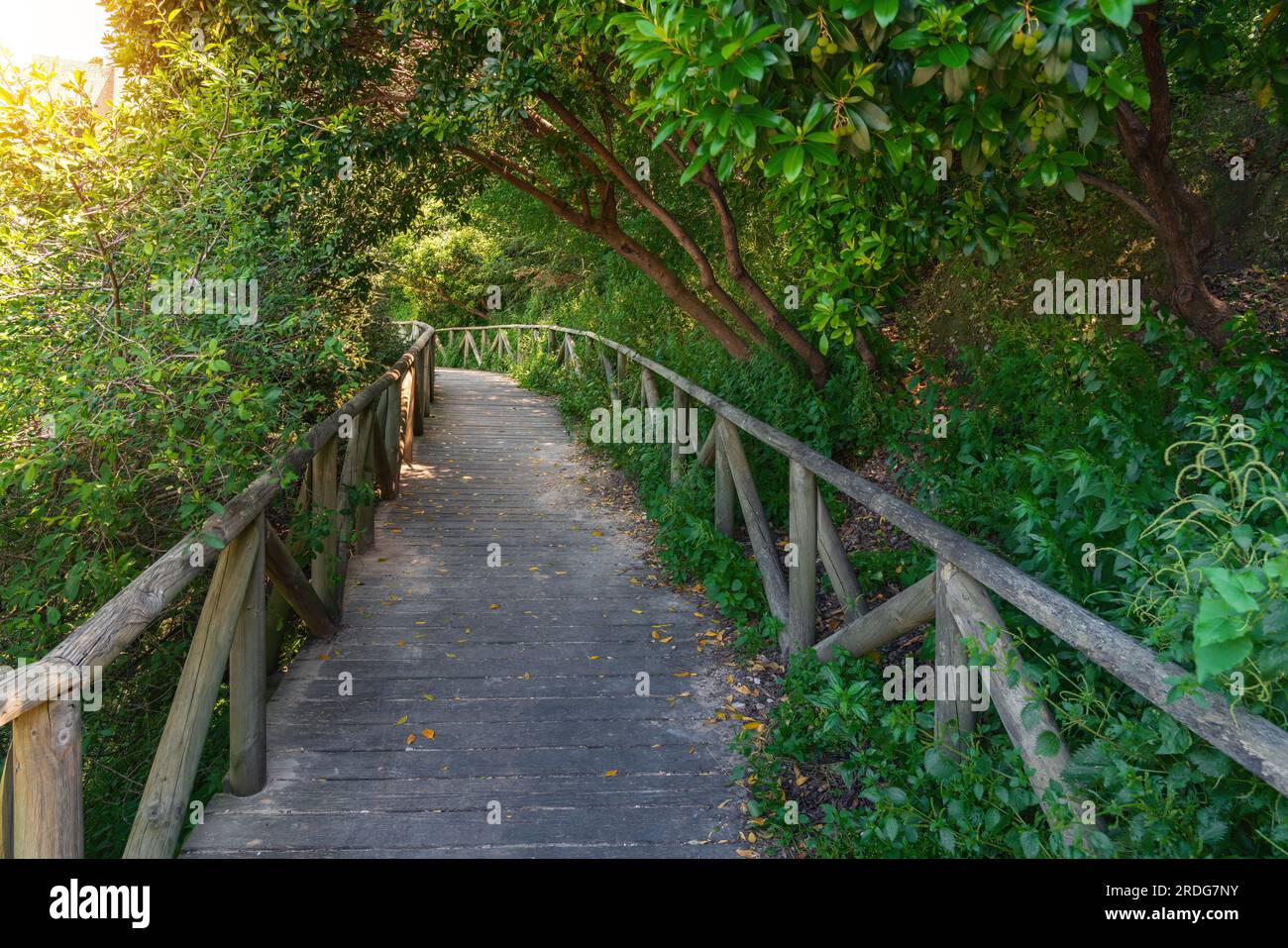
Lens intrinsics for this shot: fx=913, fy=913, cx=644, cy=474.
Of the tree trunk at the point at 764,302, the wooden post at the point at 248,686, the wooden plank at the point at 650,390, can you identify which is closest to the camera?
the wooden post at the point at 248,686

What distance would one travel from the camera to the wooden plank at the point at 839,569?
405 cm

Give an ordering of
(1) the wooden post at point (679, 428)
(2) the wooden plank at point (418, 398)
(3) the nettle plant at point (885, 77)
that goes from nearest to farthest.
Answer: (3) the nettle plant at point (885, 77) → (1) the wooden post at point (679, 428) → (2) the wooden plank at point (418, 398)

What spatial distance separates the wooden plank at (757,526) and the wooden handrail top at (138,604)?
2458mm

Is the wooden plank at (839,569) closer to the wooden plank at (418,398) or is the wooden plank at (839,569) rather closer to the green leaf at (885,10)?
the green leaf at (885,10)

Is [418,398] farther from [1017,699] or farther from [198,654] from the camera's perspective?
[1017,699]

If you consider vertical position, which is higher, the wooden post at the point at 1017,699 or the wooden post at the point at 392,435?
the wooden post at the point at 392,435

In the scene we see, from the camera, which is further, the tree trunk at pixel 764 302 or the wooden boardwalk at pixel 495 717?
the tree trunk at pixel 764 302

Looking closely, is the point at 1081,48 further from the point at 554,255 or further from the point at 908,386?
the point at 554,255

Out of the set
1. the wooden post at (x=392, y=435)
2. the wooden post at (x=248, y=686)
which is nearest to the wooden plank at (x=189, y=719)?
the wooden post at (x=248, y=686)

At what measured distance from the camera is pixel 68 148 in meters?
3.40

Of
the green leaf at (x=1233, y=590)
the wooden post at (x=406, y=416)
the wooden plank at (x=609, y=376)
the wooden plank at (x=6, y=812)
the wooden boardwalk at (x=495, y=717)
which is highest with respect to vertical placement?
the wooden plank at (x=609, y=376)

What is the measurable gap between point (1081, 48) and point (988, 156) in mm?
514

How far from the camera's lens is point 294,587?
14.2 feet
